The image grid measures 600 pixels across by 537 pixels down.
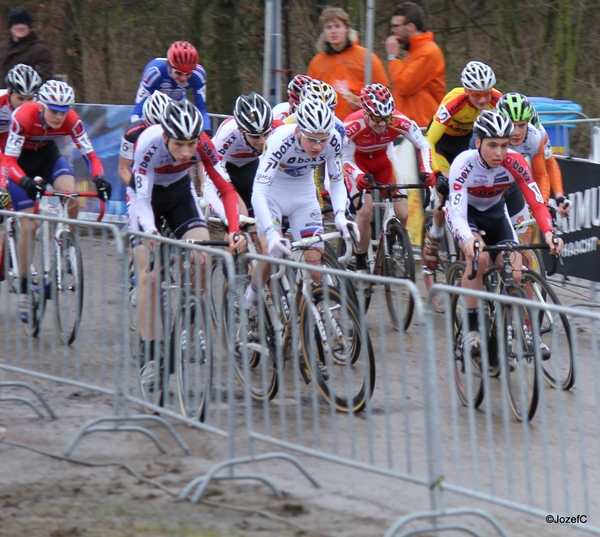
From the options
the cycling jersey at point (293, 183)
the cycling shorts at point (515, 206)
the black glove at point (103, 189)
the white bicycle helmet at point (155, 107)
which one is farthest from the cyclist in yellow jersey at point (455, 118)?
the black glove at point (103, 189)

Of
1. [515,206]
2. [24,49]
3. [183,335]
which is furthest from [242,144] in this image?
[24,49]

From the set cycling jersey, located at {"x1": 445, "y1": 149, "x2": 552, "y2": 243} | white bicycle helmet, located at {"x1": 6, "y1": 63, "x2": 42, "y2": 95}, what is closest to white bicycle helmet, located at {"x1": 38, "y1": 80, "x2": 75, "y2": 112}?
white bicycle helmet, located at {"x1": 6, "y1": 63, "x2": 42, "y2": 95}

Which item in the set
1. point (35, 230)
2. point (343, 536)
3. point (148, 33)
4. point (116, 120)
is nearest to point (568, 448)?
point (343, 536)

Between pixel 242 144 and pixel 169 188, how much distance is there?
4.56 ft

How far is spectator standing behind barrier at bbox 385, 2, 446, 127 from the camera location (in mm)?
10195

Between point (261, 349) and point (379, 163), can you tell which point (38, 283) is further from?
point (379, 163)

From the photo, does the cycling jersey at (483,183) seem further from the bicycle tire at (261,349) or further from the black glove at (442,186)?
the bicycle tire at (261,349)

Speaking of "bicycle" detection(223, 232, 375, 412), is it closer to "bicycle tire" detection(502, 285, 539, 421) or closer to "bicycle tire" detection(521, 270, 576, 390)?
"bicycle tire" detection(502, 285, 539, 421)

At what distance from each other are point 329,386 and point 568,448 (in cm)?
122

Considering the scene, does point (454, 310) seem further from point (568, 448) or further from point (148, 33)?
point (148, 33)

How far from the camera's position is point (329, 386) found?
5.14 meters

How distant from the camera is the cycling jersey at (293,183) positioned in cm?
697

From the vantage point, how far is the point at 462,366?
5.38 meters

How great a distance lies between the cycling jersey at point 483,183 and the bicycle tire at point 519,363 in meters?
1.85
